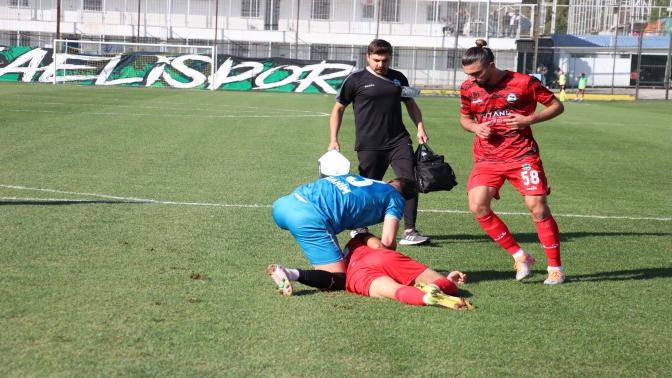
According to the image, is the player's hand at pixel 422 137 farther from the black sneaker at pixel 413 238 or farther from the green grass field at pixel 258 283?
the green grass field at pixel 258 283

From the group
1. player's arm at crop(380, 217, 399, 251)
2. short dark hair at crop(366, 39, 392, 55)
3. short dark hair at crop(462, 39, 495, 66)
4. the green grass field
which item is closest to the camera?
the green grass field

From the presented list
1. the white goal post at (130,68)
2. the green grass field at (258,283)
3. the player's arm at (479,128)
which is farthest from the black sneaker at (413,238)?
the white goal post at (130,68)

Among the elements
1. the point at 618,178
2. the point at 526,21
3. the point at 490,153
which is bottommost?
the point at 618,178

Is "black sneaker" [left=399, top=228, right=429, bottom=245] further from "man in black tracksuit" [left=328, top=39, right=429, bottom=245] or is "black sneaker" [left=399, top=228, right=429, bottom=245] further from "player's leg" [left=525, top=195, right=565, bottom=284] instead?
"player's leg" [left=525, top=195, right=565, bottom=284]

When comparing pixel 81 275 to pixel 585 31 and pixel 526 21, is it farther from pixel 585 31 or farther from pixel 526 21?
A: pixel 585 31

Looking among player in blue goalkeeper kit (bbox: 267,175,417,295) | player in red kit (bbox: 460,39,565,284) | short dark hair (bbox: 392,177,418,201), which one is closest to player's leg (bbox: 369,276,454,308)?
player in blue goalkeeper kit (bbox: 267,175,417,295)

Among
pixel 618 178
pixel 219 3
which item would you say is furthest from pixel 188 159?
pixel 219 3

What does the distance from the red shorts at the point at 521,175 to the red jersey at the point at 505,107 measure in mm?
60

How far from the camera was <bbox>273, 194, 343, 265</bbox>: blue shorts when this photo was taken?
5910 mm

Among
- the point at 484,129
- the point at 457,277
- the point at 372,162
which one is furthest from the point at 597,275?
the point at 372,162

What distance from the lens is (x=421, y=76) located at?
185 feet

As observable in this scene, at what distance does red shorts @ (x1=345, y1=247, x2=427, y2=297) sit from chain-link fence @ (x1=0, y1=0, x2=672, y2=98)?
51143mm

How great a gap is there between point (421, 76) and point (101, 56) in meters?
23.7

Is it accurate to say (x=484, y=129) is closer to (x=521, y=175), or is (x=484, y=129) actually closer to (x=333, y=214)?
(x=521, y=175)
